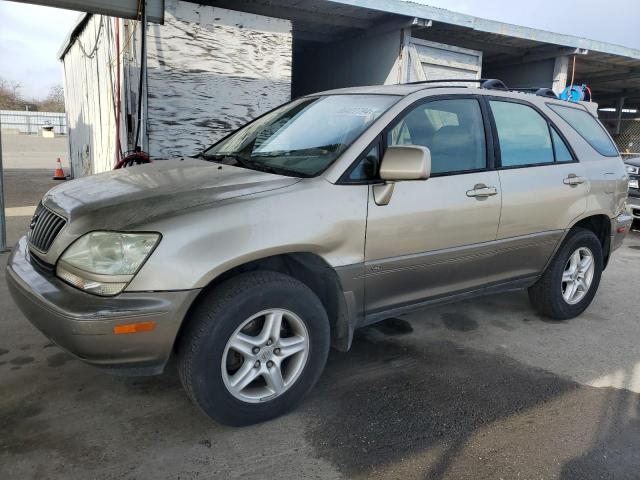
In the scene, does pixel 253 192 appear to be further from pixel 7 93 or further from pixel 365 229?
pixel 7 93

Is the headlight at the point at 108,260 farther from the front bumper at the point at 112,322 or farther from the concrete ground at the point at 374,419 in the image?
the concrete ground at the point at 374,419

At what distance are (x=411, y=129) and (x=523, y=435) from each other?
1.87 metres

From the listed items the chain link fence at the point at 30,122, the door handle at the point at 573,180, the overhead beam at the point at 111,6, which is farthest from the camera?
the chain link fence at the point at 30,122

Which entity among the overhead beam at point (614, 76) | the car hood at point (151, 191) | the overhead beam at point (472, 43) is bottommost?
the car hood at point (151, 191)

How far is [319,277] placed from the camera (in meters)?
2.93

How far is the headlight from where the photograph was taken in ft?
7.60

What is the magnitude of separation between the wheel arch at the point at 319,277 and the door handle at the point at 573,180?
2.19 metres

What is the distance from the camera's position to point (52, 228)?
8.93ft

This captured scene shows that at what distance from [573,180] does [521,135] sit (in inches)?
23.9

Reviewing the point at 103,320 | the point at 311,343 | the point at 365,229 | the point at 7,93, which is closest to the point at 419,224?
the point at 365,229

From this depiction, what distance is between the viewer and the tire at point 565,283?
165 inches

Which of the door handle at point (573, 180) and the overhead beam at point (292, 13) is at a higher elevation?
the overhead beam at point (292, 13)

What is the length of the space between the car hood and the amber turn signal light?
1.51ft

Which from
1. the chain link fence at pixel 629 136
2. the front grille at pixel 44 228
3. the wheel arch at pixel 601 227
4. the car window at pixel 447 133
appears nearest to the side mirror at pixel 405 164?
the car window at pixel 447 133
